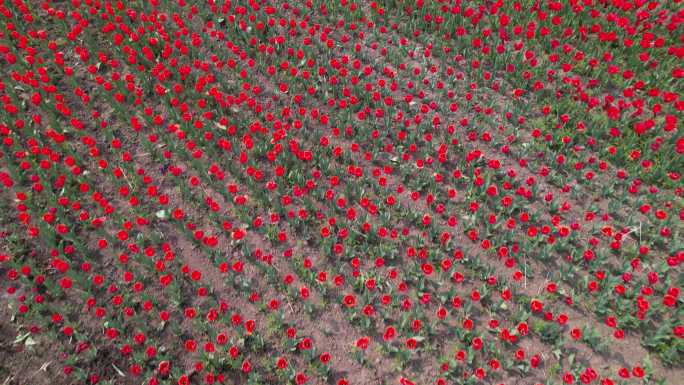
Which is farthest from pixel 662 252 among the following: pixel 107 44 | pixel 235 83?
pixel 107 44

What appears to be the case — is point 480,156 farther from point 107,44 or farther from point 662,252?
point 107,44

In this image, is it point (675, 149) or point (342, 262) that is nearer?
point (342, 262)

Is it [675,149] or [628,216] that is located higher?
[675,149]

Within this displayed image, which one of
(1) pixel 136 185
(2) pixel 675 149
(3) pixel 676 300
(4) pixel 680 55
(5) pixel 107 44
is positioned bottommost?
(1) pixel 136 185

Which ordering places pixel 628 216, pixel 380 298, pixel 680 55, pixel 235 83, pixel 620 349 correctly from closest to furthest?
pixel 620 349 → pixel 380 298 → pixel 628 216 → pixel 680 55 → pixel 235 83

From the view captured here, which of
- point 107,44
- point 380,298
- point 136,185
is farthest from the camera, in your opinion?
point 107,44

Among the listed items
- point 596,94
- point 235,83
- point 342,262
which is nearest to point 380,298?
point 342,262
